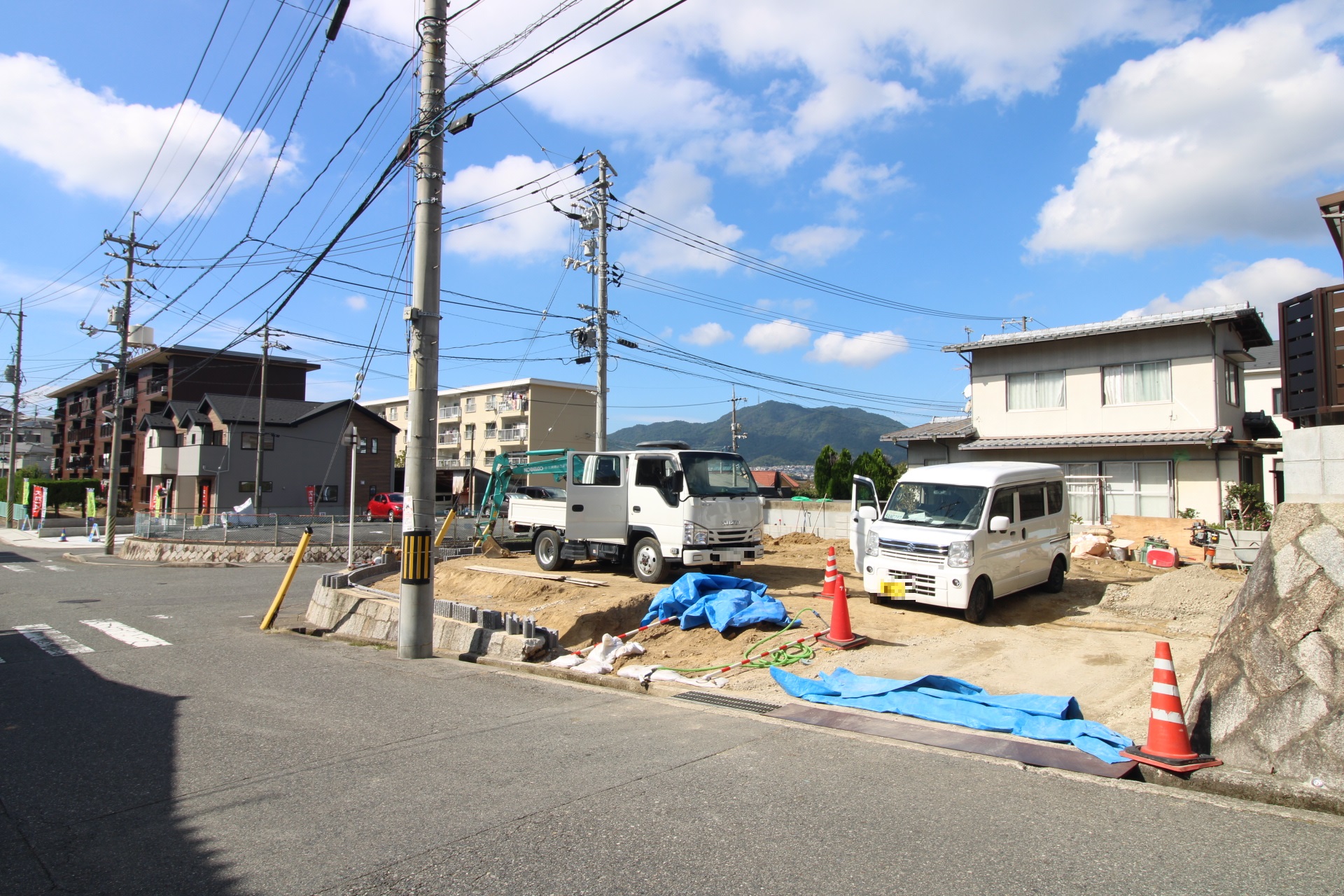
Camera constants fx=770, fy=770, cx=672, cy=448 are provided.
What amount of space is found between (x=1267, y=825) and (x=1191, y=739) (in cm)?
111

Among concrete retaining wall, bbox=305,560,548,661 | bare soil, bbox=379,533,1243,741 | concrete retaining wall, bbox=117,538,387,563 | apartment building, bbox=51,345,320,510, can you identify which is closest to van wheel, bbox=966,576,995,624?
bare soil, bbox=379,533,1243,741

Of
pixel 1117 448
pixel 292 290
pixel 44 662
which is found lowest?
pixel 44 662

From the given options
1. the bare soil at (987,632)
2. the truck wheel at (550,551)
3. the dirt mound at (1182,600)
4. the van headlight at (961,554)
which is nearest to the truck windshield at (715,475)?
the bare soil at (987,632)

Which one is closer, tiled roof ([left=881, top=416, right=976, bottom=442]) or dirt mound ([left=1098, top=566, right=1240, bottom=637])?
dirt mound ([left=1098, top=566, right=1240, bottom=637])

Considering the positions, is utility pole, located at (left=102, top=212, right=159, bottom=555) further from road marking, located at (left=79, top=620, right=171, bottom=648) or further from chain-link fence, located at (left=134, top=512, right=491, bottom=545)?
road marking, located at (left=79, top=620, right=171, bottom=648)

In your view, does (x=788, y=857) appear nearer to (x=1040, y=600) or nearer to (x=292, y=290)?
(x=1040, y=600)

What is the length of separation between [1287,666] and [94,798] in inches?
286

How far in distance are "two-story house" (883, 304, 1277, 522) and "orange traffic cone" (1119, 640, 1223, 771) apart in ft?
56.2

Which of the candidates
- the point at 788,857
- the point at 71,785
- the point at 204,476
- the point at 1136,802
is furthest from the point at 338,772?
the point at 204,476

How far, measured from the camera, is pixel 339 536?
93.5 feet

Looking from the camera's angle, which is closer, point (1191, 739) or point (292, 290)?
point (1191, 739)

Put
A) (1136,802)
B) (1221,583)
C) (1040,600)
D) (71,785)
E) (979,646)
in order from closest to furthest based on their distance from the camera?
1. (1136,802)
2. (71,785)
3. (979,646)
4. (1221,583)
5. (1040,600)

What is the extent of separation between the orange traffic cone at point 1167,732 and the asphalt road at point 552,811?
289 millimetres

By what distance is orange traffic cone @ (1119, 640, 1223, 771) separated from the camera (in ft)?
15.8
